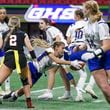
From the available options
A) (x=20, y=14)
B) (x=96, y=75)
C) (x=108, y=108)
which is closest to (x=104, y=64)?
(x=96, y=75)

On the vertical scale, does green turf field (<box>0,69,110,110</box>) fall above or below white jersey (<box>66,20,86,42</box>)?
below

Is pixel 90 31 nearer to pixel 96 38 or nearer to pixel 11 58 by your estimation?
pixel 96 38

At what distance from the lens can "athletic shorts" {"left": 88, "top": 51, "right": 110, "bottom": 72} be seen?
963 cm

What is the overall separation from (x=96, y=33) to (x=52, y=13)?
70.7 feet

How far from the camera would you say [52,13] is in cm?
3119

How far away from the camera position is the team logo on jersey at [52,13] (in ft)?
102

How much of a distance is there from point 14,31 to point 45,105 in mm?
1612

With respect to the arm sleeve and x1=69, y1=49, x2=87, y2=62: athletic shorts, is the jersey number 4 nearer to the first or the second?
x1=69, y1=49, x2=87, y2=62: athletic shorts

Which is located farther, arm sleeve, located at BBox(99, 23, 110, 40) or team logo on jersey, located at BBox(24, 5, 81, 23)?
team logo on jersey, located at BBox(24, 5, 81, 23)

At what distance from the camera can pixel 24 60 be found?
1102 cm

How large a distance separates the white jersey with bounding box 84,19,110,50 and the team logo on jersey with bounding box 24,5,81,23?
68.4 feet

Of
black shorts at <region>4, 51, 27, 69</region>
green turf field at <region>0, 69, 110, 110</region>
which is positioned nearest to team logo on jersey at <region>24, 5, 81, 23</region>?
green turf field at <region>0, 69, 110, 110</region>

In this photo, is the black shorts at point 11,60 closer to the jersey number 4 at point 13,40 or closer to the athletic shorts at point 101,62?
the jersey number 4 at point 13,40

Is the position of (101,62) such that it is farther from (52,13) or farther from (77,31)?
(52,13)
